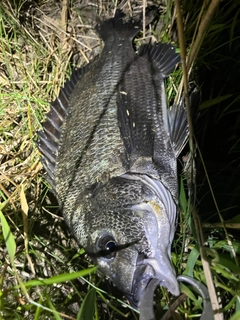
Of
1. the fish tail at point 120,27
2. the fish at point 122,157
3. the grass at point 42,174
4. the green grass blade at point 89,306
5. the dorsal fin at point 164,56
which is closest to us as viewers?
the green grass blade at point 89,306

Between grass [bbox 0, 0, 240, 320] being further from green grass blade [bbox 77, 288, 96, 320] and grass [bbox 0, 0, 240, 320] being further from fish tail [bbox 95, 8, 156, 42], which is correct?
fish tail [bbox 95, 8, 156, 42]

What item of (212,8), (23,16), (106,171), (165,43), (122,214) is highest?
(23,16)

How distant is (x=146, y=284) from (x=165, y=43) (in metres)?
1.31

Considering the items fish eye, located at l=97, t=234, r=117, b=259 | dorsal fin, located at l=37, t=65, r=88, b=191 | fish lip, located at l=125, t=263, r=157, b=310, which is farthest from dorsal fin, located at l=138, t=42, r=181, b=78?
fish lip, located at l=125, t=263, r=157, b=310

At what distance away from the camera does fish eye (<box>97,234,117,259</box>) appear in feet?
5.76

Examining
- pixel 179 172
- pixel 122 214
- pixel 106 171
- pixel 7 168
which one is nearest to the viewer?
pixel 122 214

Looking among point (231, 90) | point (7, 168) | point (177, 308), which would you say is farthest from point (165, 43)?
point (177, 308)

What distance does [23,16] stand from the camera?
8.70 feet

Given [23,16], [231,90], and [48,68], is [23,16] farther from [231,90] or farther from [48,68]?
[231,90]

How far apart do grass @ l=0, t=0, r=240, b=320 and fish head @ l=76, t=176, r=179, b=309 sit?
0.46ft

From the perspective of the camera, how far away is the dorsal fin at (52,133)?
6.95 feet

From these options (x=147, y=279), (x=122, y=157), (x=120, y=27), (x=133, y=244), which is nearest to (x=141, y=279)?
(x=147, y=279)

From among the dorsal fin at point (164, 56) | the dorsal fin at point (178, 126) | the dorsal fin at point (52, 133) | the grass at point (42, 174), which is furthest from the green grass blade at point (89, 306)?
the dorsal fin at point (164, 56)

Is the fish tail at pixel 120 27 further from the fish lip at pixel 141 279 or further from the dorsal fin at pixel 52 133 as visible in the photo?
the fish lip at pixel 141 279
